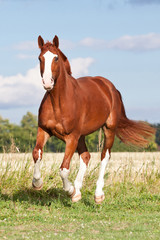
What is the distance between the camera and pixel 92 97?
688 cm

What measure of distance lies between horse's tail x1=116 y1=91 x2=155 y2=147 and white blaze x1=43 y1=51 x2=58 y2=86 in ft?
10.2

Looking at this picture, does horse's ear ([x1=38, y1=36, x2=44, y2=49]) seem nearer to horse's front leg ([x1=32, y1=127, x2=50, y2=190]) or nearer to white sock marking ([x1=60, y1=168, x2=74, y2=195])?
horse's front leg ([x1=32, y1=127, x2=50, y2=190])

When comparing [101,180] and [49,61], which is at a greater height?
[49,61]

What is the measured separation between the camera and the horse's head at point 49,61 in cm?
543

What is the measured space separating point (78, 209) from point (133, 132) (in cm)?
224

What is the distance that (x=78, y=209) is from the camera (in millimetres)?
7102

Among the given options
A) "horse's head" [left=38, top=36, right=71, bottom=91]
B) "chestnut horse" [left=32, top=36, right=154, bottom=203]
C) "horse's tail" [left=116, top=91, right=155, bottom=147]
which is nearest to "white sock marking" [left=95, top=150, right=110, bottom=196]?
"chestnut horse" [left=32, top=36, right=154, bottom=203]

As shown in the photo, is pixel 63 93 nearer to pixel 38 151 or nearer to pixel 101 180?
pixel 38 151

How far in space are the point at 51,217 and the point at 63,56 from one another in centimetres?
271

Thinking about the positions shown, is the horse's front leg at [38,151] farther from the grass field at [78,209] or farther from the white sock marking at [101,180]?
→ the white sock marking at [101,180]

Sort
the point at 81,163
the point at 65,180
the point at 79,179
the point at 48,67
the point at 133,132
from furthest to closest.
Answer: the point at 133,132 < the point at 81,163 < the point at 79,179 < the point at 65,180 < the point at 48,67

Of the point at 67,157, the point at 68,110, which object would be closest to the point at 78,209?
the point at 67,157

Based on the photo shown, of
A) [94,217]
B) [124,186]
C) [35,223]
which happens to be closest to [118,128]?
[124,186]

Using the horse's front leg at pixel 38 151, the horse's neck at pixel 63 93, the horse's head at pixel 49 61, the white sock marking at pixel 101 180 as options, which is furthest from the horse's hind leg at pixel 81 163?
the horse's head at pixel 49 61
